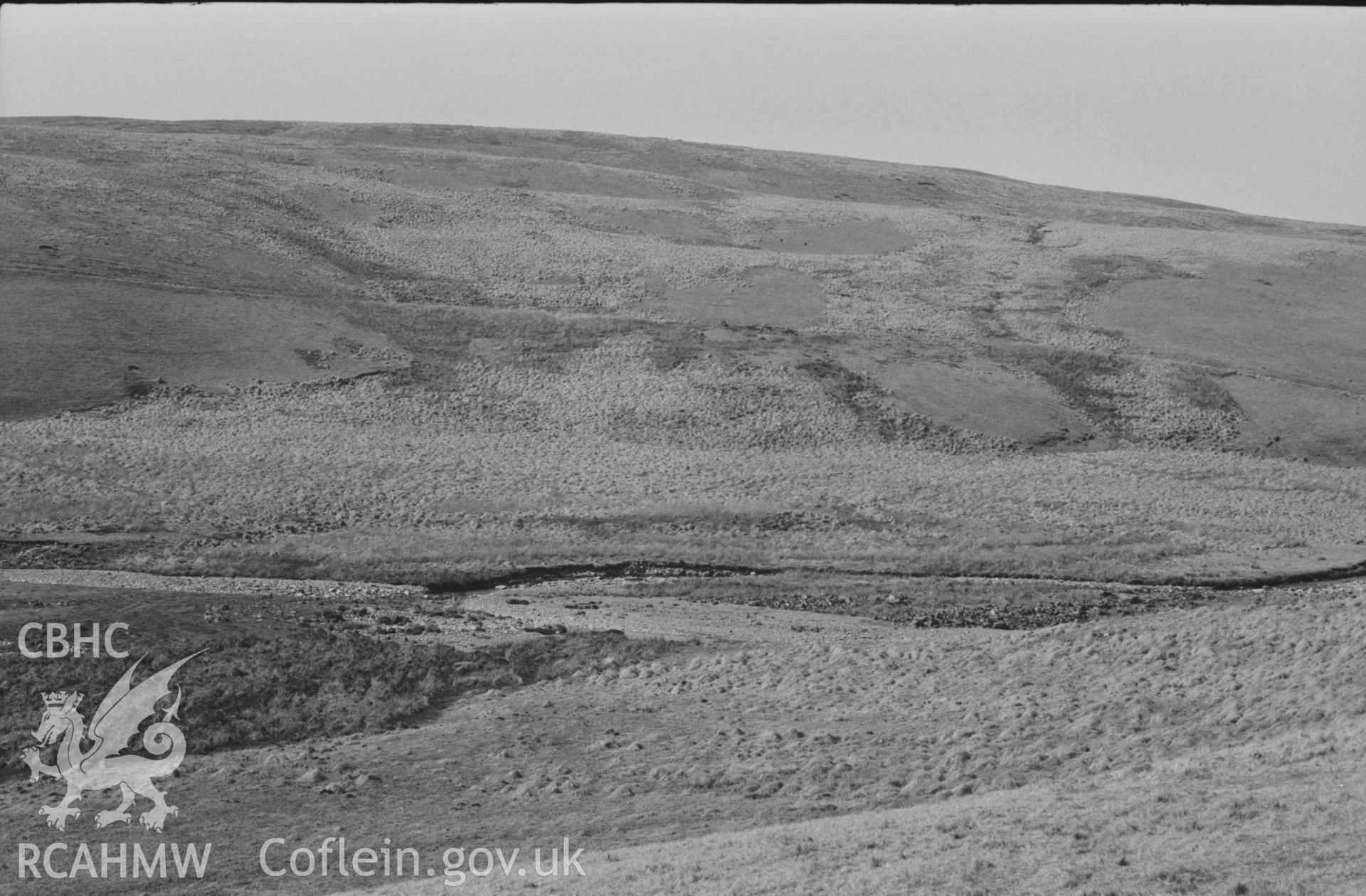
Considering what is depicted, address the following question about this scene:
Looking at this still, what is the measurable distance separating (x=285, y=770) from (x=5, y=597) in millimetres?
11237

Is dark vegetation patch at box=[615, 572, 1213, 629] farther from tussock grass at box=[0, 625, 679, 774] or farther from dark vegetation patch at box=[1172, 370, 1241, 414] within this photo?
dark vegetation patch at box=[1172, 370, 1241, 414]

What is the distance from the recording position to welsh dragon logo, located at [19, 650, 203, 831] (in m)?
17.2

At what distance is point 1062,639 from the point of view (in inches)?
1009

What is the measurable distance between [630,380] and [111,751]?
41150mm

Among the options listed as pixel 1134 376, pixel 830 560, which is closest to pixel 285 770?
pixel 830 560

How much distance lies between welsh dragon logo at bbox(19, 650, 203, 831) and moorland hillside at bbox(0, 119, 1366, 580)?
45.8 feet

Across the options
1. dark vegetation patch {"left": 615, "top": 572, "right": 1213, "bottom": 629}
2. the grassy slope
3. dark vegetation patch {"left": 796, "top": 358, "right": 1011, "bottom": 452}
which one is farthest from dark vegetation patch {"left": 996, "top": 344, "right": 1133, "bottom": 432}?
the grassy slope

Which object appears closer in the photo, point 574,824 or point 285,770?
point 574,824

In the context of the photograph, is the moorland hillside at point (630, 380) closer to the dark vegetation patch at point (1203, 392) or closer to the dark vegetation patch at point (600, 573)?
→ the dark vegetation patch at point (1203, 392)

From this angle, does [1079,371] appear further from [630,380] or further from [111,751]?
[111,751]

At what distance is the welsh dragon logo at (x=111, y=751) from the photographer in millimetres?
17234

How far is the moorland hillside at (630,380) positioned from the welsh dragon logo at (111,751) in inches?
550

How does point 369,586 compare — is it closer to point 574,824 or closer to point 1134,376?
point 574,824

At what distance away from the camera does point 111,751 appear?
19.2m
